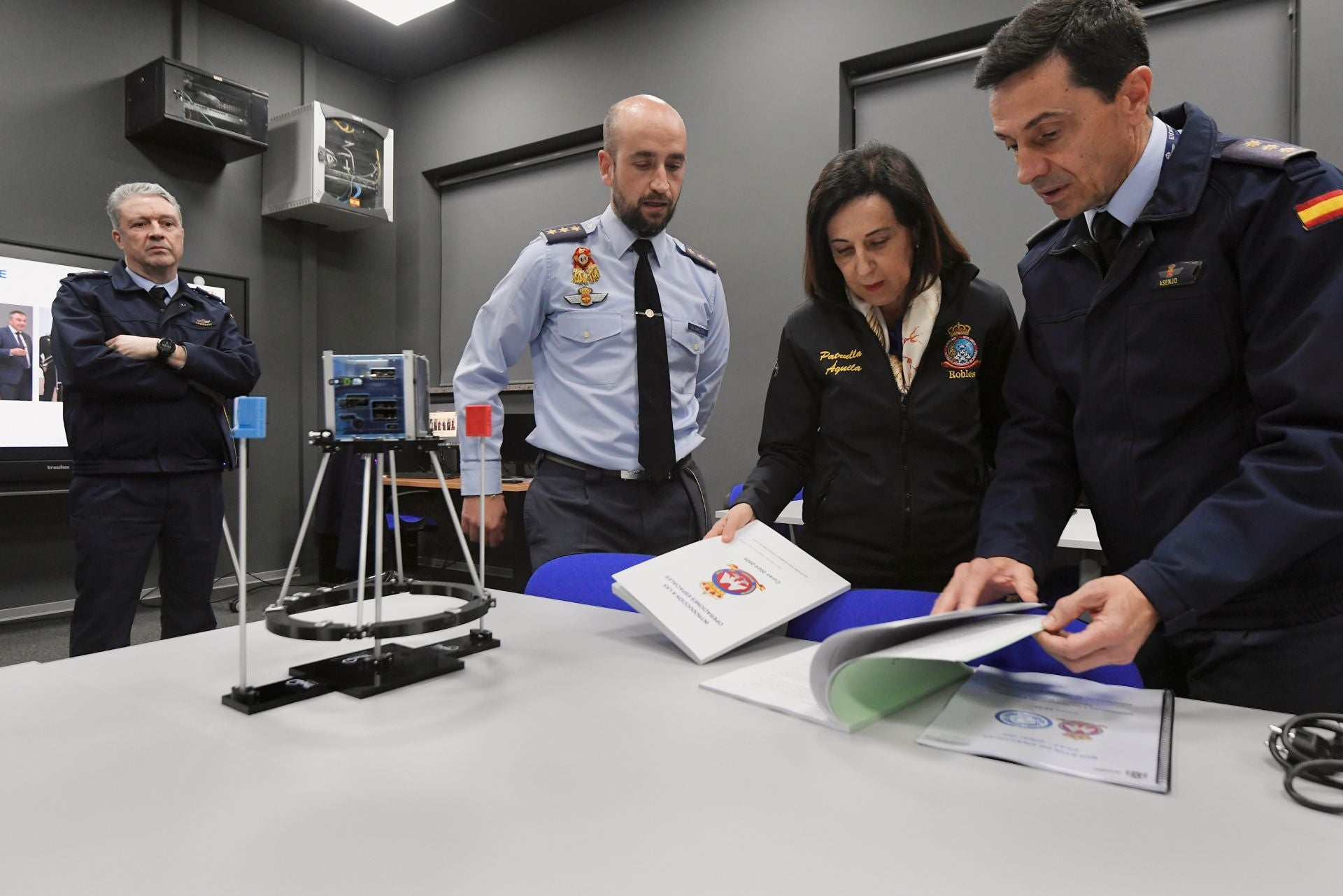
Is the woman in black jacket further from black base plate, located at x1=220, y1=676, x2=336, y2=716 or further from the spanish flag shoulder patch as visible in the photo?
black base plate, located at x1=220, y1=676, x2=336, y2=716

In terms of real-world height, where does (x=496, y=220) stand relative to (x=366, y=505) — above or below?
above

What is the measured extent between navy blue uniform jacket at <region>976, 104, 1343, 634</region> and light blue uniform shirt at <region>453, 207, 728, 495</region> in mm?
908

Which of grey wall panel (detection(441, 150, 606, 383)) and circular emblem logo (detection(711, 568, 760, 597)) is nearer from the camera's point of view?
circular emblem logo (detection(711, 568, 760, 597))

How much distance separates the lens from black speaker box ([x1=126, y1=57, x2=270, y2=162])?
150 inches

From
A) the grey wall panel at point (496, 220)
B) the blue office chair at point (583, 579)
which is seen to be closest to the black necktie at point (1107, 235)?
the blue office chair at point (583, 579)

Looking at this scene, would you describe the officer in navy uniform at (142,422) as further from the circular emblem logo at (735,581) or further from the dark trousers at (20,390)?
the circular emblem logo at (735,581)

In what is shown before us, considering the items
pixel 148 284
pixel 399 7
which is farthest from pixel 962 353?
pixel 399 7

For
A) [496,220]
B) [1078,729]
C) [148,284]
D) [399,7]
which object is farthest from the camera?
[496,220]

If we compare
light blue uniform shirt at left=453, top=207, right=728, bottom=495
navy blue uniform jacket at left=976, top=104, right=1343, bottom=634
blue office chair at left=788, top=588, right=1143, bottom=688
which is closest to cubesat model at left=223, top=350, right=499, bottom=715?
blue office chair at left=788, top=588, right=1143, bottom=688

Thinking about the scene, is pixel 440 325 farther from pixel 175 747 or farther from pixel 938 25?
pixel 175 747

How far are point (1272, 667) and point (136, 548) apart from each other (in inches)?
109

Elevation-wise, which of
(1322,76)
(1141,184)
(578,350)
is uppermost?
(1322,76)

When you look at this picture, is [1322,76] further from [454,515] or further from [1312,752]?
[454,515]

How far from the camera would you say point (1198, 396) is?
94 cm
